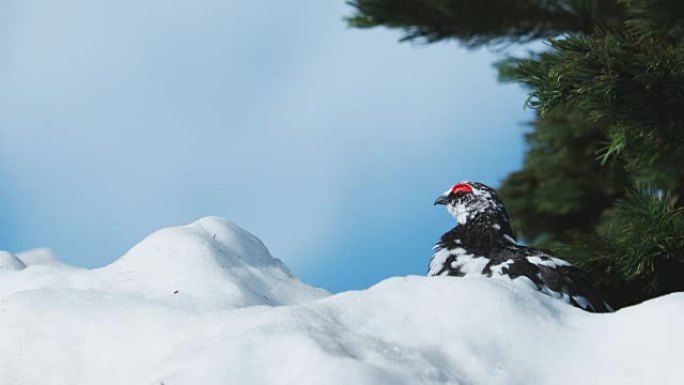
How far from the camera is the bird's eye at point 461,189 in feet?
17.3

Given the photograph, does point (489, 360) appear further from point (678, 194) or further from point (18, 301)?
point (678, 194)

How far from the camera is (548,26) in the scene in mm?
8586

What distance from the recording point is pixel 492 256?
4.73m

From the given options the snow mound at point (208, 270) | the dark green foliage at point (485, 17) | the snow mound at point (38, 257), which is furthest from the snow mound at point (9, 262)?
the dark green foliage at point (485, 17)

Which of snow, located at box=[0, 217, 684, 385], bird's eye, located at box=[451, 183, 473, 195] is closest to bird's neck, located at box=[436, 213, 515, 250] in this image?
bird's eye, located at box=[451, 183, 473, 195]

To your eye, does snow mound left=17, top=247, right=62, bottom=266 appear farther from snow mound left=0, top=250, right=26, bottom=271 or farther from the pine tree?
the pine tree

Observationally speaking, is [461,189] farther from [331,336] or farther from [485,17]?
[485,17]

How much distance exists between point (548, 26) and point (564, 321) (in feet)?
19.0

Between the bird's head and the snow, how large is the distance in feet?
5.97

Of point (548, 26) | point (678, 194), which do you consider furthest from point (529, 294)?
point (678, 194)

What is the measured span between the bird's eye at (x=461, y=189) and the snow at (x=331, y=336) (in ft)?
6.45

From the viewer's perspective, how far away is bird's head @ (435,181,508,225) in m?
5.12

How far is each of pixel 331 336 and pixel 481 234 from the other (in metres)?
2.37

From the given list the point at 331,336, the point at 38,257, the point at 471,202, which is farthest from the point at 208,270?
the point at 38,257
